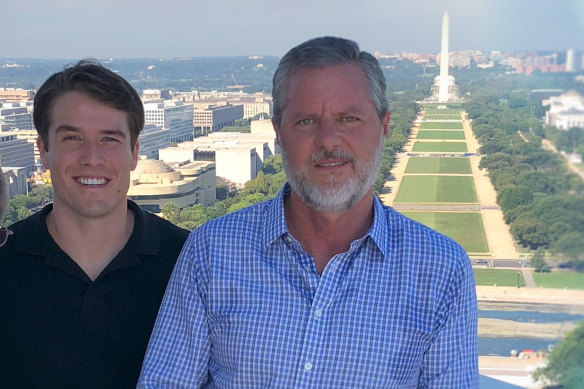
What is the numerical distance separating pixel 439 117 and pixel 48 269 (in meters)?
6.68

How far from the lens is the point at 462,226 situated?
7.66 metres

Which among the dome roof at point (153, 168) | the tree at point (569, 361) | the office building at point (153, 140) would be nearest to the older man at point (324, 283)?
the tree at point (569, 361)

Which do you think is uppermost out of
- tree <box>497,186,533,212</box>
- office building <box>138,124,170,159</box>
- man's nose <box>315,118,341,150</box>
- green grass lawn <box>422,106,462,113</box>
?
man's nose <box>315,118,341,150</box>

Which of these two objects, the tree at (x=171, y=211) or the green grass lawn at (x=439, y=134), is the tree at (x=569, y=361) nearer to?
the tree at (x=171, y=211)

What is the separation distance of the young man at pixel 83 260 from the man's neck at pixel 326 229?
342 millimetres

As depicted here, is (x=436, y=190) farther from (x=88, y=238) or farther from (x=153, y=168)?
(x=88, y=238)

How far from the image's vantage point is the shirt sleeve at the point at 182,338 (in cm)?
104

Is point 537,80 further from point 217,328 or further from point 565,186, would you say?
point 217,328

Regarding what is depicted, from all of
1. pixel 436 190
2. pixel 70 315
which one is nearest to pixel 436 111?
pixel 436 190

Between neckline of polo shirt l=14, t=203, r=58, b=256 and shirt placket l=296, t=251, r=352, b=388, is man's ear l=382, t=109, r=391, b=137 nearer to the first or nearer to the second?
shirt placket l=296, t=251, r=352, b=388

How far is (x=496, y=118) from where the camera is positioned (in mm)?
4098

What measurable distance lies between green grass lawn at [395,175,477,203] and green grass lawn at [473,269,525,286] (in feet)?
7.01

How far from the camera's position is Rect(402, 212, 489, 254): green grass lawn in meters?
6.48

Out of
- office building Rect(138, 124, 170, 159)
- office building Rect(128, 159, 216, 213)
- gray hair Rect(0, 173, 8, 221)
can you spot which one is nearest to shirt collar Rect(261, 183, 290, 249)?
gray hair Rect(0, 173, 8, 221)
